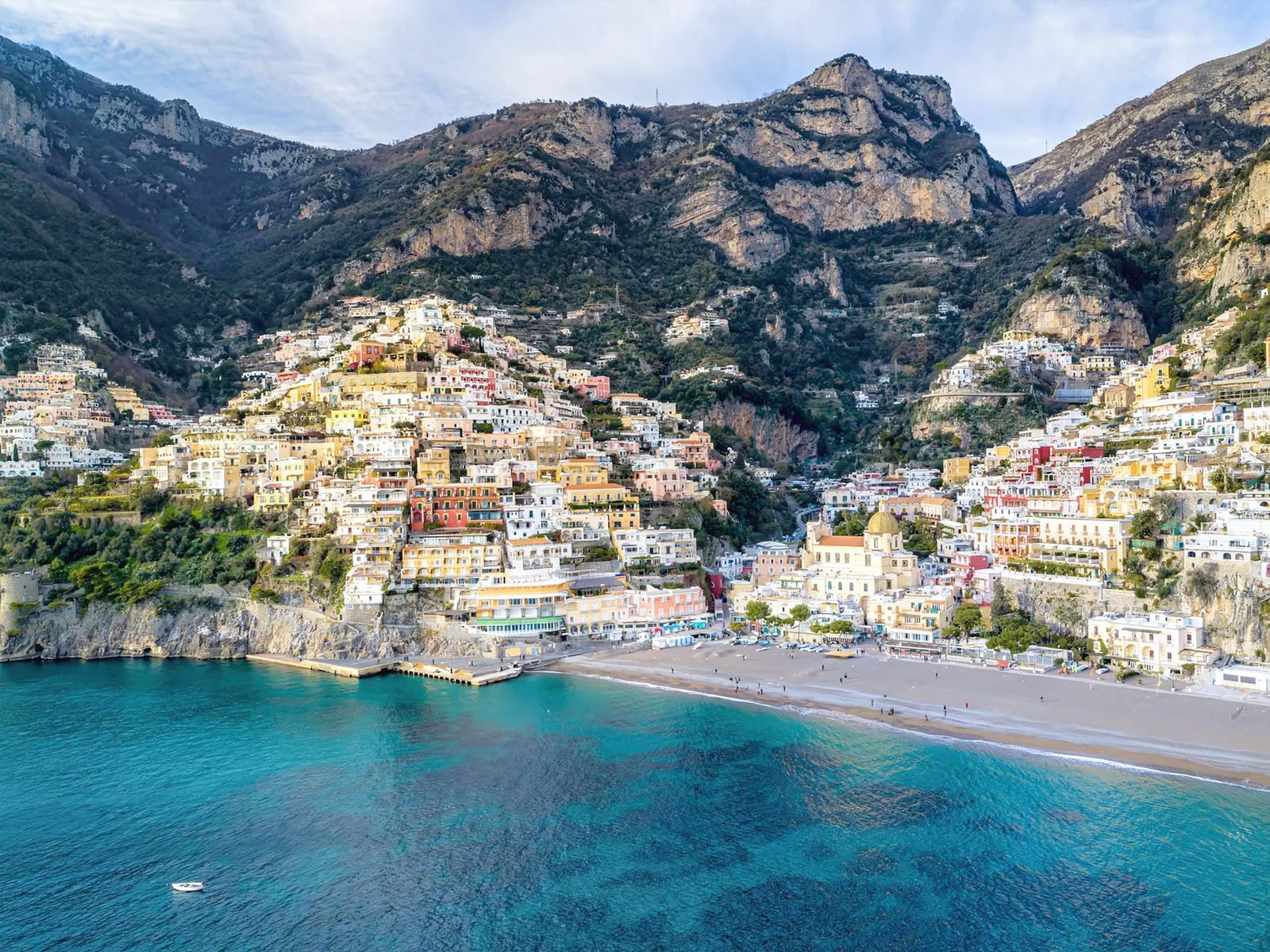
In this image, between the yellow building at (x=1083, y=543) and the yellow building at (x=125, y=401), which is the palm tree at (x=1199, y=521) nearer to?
the yellow building at (x=1083, y=543)

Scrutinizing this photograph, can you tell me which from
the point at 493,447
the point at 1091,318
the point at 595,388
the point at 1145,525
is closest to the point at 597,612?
the point at 493,447

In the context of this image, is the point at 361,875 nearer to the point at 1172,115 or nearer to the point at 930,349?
the point at 930,349

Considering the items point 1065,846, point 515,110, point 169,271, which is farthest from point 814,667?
point 515,110

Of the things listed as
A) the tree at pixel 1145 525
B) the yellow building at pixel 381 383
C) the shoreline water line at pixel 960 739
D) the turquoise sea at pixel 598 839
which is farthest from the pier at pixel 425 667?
the tree at pixel 1145 525

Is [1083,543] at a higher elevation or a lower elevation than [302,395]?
lower

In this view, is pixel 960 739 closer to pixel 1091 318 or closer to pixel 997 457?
pixel 997 457

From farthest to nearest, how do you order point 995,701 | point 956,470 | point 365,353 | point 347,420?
1. point 365,353
2. point 956,470
3. point 347,420
4. point 995,701
